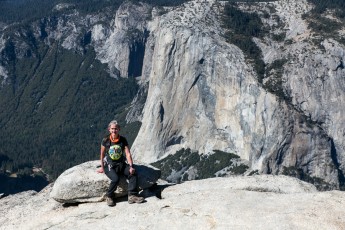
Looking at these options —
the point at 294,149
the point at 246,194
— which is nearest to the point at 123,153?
the point at 246,194

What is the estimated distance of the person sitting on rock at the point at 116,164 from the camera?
1089 inches

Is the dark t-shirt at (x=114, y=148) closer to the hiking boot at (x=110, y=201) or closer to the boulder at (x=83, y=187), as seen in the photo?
the boulder at (x=83, y=187)

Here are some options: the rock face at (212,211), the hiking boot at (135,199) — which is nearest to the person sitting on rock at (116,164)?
the hiking boot at (135,199)

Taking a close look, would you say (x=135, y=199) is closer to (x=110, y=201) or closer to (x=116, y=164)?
(x=110, y=201)

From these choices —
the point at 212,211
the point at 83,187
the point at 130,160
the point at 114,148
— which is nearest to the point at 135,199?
the point at 130,160

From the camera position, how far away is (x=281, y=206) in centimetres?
2536

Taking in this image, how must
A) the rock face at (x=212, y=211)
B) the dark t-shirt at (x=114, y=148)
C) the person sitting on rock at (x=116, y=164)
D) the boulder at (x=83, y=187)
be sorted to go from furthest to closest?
the boulder at (x=83, y=187) < the dark t-shirt at (x=114, y=148) < the person sitting on rock at (x=116, y=164) < the rock face at (x=212, y=211)

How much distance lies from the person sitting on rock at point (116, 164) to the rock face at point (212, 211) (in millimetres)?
709

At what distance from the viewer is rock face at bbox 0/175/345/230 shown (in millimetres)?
23891

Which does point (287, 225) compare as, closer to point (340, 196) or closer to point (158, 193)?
point (340, 196)

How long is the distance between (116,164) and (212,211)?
6239 mm

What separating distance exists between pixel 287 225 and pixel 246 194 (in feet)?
15.9

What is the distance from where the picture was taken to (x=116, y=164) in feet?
92.0

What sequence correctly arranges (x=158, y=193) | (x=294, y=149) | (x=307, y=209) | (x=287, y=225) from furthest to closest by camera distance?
(x=294, y=149) < (x=158, y=193) < (x=307, y=209) < (x=287, y=225)
